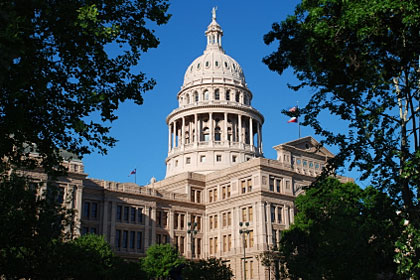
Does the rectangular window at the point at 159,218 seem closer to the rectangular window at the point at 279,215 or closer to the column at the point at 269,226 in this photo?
the column at the point at 269,226

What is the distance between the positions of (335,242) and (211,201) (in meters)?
35.3

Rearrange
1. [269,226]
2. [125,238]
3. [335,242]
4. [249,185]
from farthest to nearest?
[249,185], [125,238], [269,226], [335,242]

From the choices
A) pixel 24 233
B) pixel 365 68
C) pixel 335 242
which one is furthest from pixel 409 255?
pixel 335 242

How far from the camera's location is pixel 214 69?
10162 cm

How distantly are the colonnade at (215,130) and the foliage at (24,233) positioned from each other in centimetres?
6161

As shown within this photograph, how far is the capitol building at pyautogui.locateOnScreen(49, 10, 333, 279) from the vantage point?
67.3 meters

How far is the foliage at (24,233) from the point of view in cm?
2761

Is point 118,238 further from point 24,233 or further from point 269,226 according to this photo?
point 24,233

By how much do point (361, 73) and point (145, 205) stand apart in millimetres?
53322

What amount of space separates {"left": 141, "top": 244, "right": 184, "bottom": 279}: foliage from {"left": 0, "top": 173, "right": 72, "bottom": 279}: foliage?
96.5 feet

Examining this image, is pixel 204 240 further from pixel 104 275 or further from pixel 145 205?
pixel 104 275

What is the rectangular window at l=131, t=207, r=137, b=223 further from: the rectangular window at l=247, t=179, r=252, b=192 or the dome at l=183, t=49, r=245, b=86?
the dome at l=183, t=49, r=245, b=86

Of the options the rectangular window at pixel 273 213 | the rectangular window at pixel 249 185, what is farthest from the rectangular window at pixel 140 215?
the rectangular window at pixel 273 213

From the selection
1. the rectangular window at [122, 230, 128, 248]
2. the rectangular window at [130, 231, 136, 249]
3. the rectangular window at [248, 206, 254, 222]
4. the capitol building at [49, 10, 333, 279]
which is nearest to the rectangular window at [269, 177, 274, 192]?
the capitol building at [49, 10, 333, 279]
